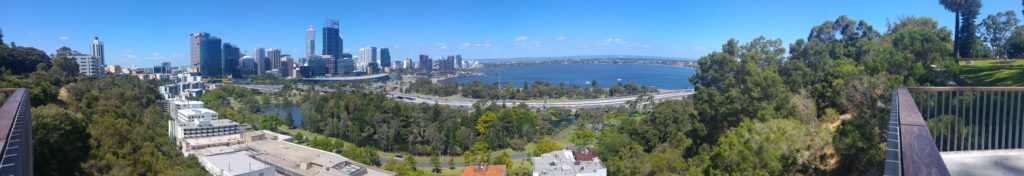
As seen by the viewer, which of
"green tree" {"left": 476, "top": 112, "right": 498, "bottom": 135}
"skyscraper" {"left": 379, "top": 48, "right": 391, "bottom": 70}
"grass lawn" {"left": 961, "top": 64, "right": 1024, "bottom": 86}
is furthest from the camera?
"skyscraper" {"left": 379, "top": 48, "right": 391, "bottom": 70}

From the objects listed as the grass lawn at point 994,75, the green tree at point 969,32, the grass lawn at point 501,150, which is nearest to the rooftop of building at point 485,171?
the grass lawn at point 501,150

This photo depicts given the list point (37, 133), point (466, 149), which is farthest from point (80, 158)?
point (466, 149)

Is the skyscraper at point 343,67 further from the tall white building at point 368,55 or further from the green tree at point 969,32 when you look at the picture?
the green tree at point 969,32

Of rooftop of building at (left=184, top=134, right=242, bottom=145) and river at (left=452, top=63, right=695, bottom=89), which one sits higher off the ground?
river at (left=452, top=63, right=695, bottom=89)

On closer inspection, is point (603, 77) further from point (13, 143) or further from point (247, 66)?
point (13, 143)

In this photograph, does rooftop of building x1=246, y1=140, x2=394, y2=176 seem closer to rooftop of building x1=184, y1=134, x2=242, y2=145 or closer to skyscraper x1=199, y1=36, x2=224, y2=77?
rooftop of building x1=184, y1=134, x2=242, y2=145

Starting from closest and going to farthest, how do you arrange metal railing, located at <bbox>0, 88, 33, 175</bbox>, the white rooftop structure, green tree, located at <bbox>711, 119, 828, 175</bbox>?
metal railing, located at <bbox>0, 88, 33, 175</bbox>, green tree, located at <bbox>711, 119, 828, 175</bbox>, the white rooftop structure

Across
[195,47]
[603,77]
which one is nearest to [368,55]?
[195,47]

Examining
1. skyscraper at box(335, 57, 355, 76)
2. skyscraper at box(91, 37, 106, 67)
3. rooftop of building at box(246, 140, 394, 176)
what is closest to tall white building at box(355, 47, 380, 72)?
skyscraper at box(335, 57, 355, 76)
